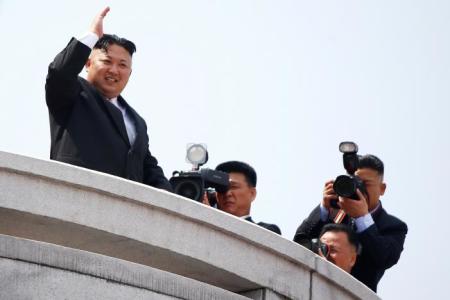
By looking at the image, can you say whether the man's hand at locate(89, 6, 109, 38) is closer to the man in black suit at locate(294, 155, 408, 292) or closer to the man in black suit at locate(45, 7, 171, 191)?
the man in black suit at locate(45, 7, 171, 191)

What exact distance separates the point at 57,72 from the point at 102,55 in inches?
29.2

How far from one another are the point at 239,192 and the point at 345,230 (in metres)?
1.05

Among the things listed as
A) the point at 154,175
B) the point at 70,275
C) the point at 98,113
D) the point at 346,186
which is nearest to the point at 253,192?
the point at 346,186

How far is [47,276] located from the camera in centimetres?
707

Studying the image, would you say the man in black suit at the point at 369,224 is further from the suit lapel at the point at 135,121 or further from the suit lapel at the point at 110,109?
the suit lapel at the point at 110,109

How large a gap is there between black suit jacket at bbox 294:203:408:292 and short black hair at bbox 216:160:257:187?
0.74m

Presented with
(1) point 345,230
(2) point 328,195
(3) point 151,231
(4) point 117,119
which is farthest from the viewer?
(2) point 328,195

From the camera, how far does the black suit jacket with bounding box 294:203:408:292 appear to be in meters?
9.80

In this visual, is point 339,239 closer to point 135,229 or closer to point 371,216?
point 371,216

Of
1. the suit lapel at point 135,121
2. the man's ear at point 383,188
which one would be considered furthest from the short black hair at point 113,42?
the man's ear at point 383,188

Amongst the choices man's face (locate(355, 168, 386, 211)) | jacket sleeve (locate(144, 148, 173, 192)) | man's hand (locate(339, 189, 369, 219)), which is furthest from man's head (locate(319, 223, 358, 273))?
jacket sleeve (locate(144, 148, 173, 192))

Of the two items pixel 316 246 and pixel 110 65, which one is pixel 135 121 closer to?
pixel 110 65

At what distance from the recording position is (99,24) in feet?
29.4

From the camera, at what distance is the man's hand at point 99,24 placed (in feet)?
29.1
